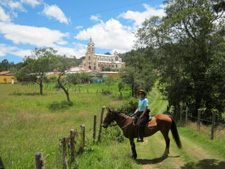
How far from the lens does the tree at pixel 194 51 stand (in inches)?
588

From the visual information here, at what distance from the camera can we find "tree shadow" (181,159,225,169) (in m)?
6.13

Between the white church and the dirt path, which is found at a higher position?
the white church

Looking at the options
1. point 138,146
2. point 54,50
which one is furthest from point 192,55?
point 54,50

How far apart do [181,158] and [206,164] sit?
3.00 ft

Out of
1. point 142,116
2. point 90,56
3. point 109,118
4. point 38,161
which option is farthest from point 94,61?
point 38,161

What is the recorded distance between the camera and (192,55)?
15789 millimetres

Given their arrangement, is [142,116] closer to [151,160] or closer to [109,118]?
[109,118]

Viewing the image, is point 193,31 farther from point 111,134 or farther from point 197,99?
point 111,134

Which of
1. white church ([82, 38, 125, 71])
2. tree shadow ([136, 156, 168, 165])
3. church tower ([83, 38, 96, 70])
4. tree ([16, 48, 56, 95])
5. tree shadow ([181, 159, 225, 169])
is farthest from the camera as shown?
white church ([82, 38, 125, 71])

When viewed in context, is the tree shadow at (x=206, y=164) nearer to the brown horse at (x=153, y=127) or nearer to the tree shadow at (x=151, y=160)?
the tree shadow at (x=151, y=160)

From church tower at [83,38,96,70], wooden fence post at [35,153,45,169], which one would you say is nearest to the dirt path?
wooden fence post at [35,153,45,169]

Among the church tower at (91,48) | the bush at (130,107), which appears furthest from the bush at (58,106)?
the church tower at (91,48)

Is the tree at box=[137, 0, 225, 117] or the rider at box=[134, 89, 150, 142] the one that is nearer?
the rider at box=[134, 89, 150, 142]

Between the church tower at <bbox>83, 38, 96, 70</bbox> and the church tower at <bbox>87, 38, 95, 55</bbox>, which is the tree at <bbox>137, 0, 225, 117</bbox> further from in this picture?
the church tower at <bbox>87, 38, 95, 55</bbox>
